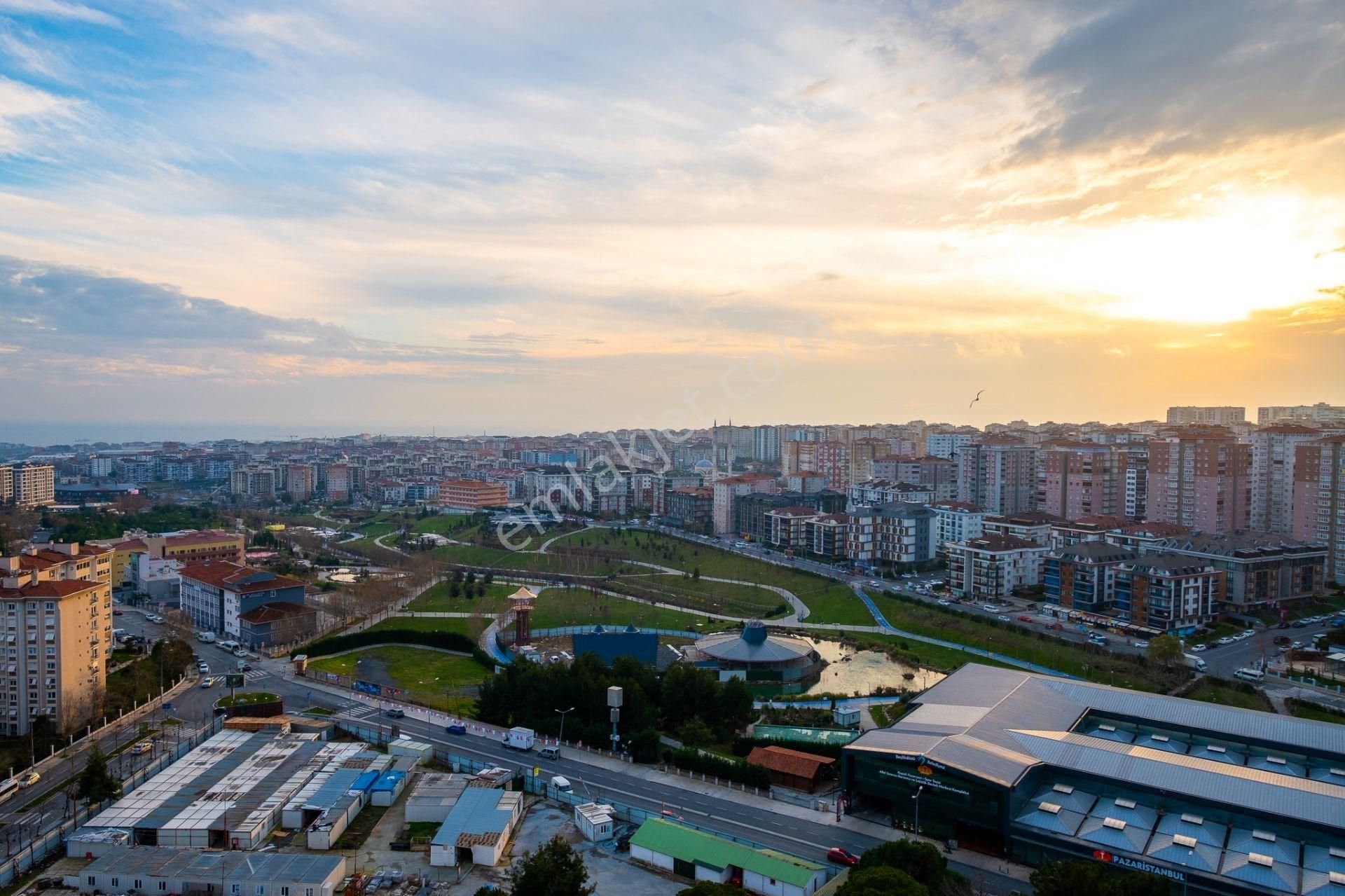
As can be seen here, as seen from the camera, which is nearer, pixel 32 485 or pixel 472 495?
pixel 32 485

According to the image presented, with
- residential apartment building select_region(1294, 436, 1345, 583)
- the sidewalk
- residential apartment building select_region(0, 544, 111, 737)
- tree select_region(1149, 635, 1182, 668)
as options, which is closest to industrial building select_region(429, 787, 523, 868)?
the sidewalk

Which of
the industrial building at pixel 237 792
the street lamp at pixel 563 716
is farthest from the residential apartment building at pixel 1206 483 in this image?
the industrial building at pixel 237 792

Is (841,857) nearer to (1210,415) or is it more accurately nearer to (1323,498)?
(1323,498)

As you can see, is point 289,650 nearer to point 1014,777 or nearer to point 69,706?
point 69,706

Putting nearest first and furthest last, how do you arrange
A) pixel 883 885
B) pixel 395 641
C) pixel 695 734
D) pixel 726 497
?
pixel 883 885
pixel 695 734
pixel 395 641
pixel 726 497

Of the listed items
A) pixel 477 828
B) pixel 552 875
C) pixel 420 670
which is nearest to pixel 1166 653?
pixel 477 828

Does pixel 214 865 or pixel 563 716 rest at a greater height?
pixel 563 716

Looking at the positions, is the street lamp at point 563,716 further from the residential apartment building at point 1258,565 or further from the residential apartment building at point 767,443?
the residential apartment building at point 767,443
